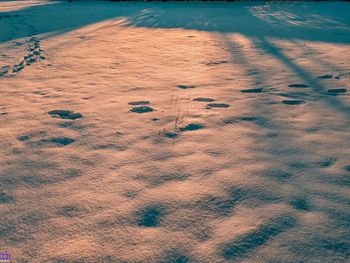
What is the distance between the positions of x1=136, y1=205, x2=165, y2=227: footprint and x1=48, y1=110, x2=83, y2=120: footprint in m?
1.39

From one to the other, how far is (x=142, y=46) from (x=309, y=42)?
109 inches

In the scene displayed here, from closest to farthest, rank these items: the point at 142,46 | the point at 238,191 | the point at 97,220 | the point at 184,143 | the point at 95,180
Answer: the point at 97,220, the point at 238,191, the point at 95,180, the point at 184,143, the point at 142,46

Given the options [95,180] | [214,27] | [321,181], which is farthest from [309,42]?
[95,180]

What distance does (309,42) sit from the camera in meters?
5.88

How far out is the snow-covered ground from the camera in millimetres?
1508

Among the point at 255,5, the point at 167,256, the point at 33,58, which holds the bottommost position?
the point at 167,256

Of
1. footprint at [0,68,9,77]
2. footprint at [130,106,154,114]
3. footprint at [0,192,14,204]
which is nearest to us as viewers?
footprint at [0,192,14,204]

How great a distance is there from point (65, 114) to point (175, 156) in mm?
1181

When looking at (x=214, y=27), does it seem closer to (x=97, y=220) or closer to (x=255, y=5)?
(x=255, y=5)

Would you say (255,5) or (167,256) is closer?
(167,256)

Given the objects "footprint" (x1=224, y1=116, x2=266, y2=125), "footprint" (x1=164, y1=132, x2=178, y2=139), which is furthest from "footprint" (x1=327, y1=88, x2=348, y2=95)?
"footprint" (x1=164, y1=132, x2=178, y2=139)

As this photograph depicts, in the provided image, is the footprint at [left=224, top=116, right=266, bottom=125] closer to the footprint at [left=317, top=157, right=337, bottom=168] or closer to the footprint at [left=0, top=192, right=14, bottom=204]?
the footprint at [left=317, top=157, right=337, bottom=168]

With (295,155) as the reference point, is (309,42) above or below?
above

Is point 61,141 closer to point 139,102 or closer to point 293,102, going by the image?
point 139,102
